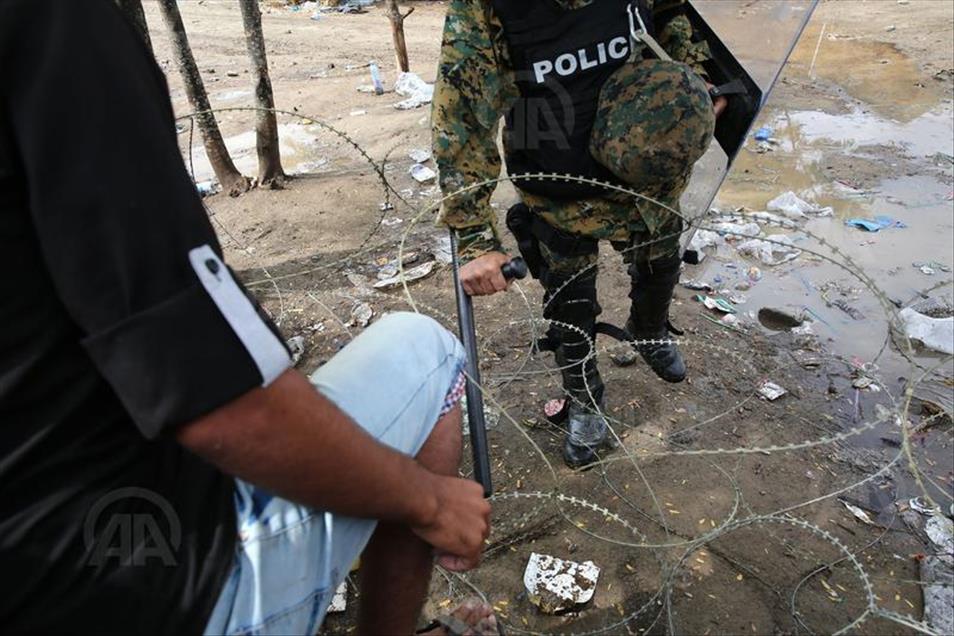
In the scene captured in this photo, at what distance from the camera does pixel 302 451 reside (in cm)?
89

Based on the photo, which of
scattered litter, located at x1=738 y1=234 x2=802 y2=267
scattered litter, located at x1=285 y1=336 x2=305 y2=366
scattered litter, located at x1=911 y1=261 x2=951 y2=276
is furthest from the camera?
scattered litter, located at x1=738 y1=234 x2=802 y2=267

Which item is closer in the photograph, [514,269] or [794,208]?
[514,269]

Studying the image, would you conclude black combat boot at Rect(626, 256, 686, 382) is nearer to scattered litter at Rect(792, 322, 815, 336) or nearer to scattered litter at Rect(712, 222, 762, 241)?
scattered litter at Rect(792, 322, 815, 336)

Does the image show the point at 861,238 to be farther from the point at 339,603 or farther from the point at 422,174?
the point at 339,603

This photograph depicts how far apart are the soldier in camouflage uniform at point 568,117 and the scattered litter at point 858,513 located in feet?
3.62

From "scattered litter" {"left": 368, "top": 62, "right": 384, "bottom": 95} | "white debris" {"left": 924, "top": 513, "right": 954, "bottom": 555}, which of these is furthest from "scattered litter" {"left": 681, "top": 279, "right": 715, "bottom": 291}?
"scattered litter" {"left": 368, "top": 62, "right": 384, "bottom": 95}

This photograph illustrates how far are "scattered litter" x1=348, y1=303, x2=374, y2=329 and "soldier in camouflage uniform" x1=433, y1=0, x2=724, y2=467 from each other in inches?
58.1

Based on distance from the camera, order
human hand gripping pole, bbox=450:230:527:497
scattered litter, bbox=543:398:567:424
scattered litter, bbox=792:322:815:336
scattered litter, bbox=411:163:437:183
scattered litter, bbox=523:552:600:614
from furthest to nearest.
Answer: scattered litter, bbox=411:163:437:183
scattered litter, bbox=792:322:815:336
scattered litter, bbox=543:398:567:424
scattered litter, bbox=523:552:600:614
human hand gripping pole, bbox=450:230:527:497

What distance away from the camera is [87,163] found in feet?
2.42

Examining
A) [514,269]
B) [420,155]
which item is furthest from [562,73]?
[420,155]

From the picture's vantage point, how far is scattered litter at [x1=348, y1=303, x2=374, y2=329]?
141 inches

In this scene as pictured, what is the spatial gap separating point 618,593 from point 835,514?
93 centimetres

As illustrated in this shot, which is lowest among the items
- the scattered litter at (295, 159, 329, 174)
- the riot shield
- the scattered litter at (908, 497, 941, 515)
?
the scattered litter at (908, 497, 941, 515)

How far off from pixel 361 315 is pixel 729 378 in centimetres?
197
